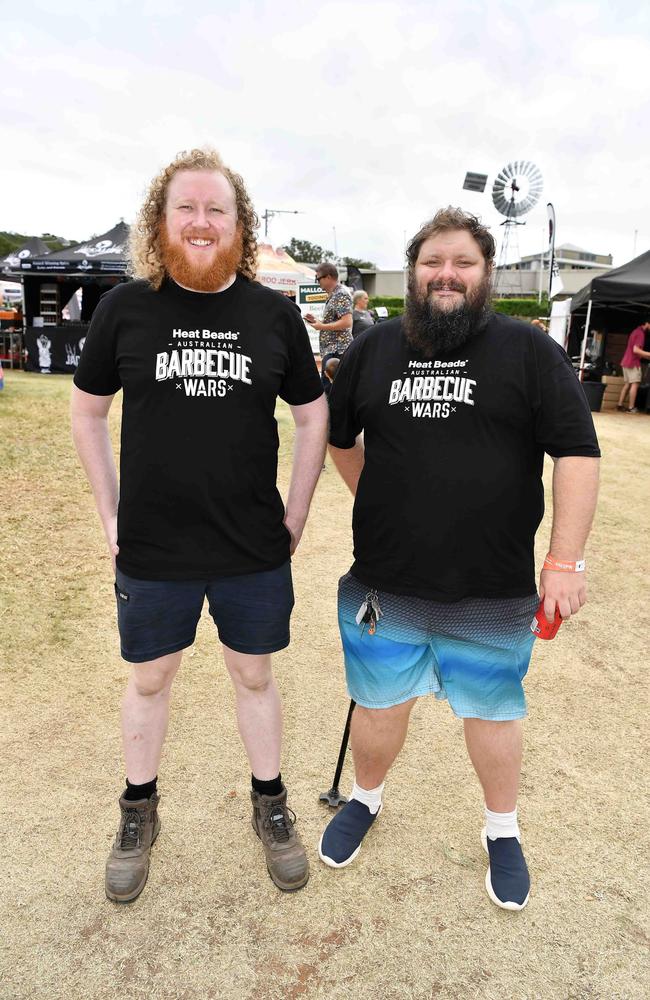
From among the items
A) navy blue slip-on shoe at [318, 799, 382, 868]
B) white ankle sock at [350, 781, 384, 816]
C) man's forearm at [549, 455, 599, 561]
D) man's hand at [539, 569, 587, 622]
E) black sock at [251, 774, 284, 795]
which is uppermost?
man's forearm at [549, 455, 599, 561]

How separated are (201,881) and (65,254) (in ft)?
52.2

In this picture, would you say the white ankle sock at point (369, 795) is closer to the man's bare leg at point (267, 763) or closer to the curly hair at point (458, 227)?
the man's bare leg at point (267, 763)

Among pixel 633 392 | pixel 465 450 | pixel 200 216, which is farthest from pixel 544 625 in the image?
pixel 633 392

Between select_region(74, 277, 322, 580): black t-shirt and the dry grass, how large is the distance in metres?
0.99

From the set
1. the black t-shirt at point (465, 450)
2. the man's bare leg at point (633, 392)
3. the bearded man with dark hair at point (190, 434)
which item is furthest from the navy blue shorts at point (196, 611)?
the man's bare leg at point (633, 392)

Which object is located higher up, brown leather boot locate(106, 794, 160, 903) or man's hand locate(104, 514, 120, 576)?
man's hand locate(104, 514, 120, 576)

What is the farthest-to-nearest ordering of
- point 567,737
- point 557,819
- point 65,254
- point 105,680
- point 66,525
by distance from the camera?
point 65,254, point 66,525, point 105,680, point 567,737, point 557,819

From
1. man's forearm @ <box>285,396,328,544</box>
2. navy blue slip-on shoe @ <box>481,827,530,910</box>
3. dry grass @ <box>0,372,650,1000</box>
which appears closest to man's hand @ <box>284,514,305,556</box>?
man's forearm @ <box>285,396,328,544</box>

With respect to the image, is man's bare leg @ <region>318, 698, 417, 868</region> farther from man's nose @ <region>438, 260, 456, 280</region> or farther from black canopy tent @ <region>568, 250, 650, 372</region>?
black canopy tent @ <region>568, 250, 650, 372</region>

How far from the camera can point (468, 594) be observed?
1958 mm

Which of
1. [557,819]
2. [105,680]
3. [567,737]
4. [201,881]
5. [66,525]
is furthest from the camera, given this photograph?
[66,525]

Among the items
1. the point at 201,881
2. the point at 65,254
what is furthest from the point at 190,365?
the point at 65,254

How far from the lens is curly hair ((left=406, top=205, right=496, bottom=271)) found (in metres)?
1.93

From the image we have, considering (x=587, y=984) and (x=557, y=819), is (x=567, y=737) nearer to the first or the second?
(x=557, y=819)
